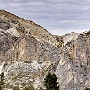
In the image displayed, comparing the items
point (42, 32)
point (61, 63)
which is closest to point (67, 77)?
point (61, 63)

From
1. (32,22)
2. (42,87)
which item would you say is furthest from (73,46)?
(32,22)

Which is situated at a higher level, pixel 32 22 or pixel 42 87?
pixel 32 22

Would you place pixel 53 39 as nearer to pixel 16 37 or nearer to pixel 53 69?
pixel 16 37

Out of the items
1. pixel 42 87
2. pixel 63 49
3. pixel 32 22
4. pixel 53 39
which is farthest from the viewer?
pixel 32 22

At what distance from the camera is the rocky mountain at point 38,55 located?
136 metres

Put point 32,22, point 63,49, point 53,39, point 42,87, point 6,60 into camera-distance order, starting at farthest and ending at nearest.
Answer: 1. point 32,22
2. point 53,39
3. point 6,60
4. point 63,49
5. point 42,87

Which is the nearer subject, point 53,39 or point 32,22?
point 53,39

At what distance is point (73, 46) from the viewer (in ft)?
466

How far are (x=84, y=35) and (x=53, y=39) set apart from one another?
27935mm

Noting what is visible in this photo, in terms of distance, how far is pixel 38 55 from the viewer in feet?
515

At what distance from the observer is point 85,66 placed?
445 ft

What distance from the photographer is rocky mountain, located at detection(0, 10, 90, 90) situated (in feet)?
445

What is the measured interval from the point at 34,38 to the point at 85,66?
108 ft

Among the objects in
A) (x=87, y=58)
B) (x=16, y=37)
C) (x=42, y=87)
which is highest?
(x=16, y=37)
